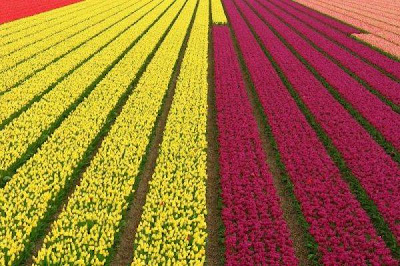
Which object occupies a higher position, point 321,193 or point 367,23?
point 321,193

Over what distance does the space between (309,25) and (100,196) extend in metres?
32.3

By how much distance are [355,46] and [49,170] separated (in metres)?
25.1

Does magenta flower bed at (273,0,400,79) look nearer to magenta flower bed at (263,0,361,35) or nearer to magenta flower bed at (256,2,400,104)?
magenta flower bed at (263,0,361,35)

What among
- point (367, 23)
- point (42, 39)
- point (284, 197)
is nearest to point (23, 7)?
point (42, 39)

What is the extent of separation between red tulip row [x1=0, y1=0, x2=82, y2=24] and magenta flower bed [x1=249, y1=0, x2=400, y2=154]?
A: 88.2ft

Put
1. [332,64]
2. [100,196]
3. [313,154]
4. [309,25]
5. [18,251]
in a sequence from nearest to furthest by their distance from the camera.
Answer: [18,251] < [100,196] < [313,154] < [332,64] < [309,25]

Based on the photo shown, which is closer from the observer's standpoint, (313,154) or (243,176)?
(243,176)

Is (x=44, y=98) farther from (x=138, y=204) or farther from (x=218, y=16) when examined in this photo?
(x=218, y=16)

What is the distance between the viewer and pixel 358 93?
59.4 ft

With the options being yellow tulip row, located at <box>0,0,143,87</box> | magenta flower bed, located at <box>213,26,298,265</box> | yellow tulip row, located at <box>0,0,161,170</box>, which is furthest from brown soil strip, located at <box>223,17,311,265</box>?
yellow tulip row, located at <box>0,0,143,87</box>

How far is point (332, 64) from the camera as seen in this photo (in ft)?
75.5

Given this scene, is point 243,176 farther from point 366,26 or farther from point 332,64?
point 366,26

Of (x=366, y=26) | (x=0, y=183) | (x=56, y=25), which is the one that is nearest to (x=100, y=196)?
(x=0, y=183)

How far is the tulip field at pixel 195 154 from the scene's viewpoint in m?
8.54
